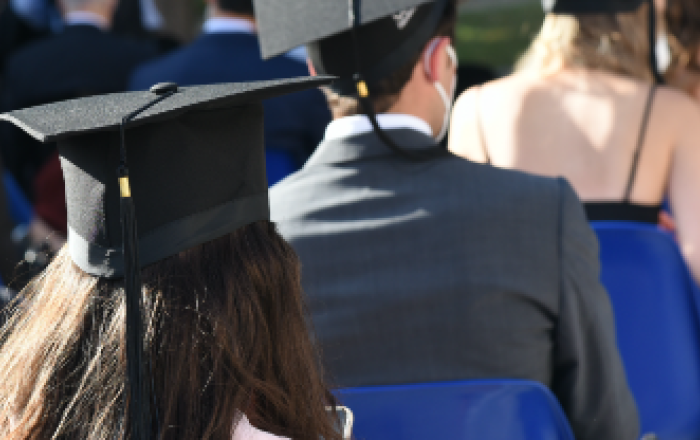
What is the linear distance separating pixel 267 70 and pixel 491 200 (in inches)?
77.1

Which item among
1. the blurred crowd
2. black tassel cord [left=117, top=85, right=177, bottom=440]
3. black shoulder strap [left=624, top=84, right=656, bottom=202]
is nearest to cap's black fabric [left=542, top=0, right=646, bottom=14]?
the blurred crowd

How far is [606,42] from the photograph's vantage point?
8.50 feet

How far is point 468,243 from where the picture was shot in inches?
67.7

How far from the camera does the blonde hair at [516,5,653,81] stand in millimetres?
2572

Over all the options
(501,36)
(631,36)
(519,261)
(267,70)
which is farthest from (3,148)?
(501,36)

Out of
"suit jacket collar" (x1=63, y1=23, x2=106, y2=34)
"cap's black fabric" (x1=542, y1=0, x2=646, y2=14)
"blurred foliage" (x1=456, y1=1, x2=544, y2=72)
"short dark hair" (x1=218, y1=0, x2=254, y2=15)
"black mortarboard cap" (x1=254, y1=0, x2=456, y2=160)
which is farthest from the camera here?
"blurred foliage" (x1=456, y1=1, x2=544, y2=72)

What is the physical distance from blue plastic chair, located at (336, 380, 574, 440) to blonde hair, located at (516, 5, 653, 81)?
132 centimetres

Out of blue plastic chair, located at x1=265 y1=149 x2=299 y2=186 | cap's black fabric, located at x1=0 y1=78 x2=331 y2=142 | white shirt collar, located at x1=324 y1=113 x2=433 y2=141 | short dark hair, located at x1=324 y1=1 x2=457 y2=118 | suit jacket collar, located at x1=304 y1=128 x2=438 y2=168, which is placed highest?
cap's black fabric, located at x1=0 y1=78 x2=331 y2=142

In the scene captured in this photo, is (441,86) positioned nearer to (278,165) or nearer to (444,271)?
(444,271)

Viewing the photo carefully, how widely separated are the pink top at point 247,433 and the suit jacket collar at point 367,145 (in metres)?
0.77

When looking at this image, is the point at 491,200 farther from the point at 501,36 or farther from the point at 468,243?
the point at 501,36

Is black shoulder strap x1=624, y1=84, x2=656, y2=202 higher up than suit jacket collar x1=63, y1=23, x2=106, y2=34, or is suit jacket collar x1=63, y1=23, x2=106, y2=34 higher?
suit jacket collar x1=63, y1=23, x2=106, y2=34

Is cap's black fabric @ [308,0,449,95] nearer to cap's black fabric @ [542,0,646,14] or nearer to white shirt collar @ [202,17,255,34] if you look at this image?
cap's black fabric @ [542,0,646,14]

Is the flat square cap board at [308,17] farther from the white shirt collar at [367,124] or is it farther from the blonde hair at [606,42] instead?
the blonde hair at [606,42]
